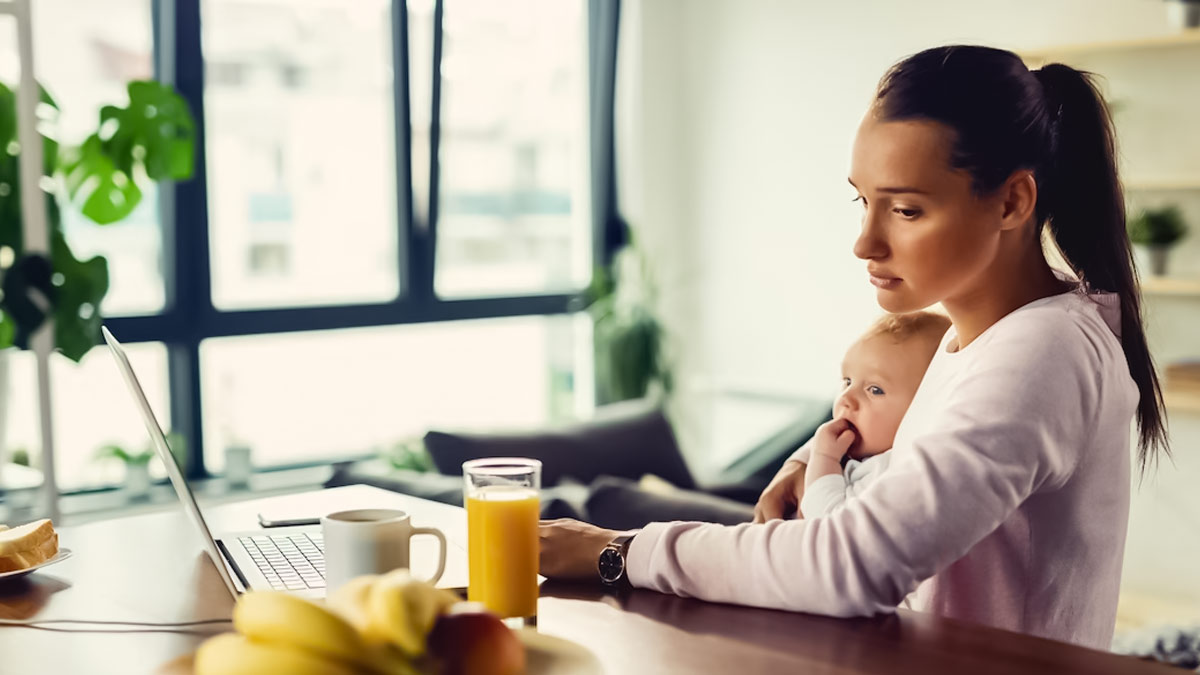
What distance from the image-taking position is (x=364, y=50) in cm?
459

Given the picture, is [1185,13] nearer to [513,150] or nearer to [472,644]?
[513,150]

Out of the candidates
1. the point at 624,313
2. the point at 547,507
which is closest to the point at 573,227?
the point at 624,313

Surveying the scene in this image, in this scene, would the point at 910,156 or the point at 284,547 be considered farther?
the point at 284,547

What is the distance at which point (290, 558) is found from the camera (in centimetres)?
150

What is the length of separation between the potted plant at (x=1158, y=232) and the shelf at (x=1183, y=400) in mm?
379

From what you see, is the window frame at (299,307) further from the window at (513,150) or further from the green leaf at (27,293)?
the green leaf at (27,293)

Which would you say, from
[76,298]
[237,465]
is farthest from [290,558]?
[237,465]

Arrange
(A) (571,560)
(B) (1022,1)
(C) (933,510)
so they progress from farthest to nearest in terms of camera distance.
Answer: (B) (1022,1)
(A) (571,560)
(C) (933,510)

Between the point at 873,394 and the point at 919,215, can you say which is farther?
the point at 873,394

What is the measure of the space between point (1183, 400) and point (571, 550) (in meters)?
3.00

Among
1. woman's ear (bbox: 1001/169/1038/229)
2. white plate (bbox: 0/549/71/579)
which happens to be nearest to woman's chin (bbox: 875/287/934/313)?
woman's ear (bbox: 1001/169/1038/229)

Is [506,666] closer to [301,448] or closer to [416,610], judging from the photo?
[416,610]

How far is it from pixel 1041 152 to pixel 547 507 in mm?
1374

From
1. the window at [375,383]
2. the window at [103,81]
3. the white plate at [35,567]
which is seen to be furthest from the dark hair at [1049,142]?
the window at [103,81]
